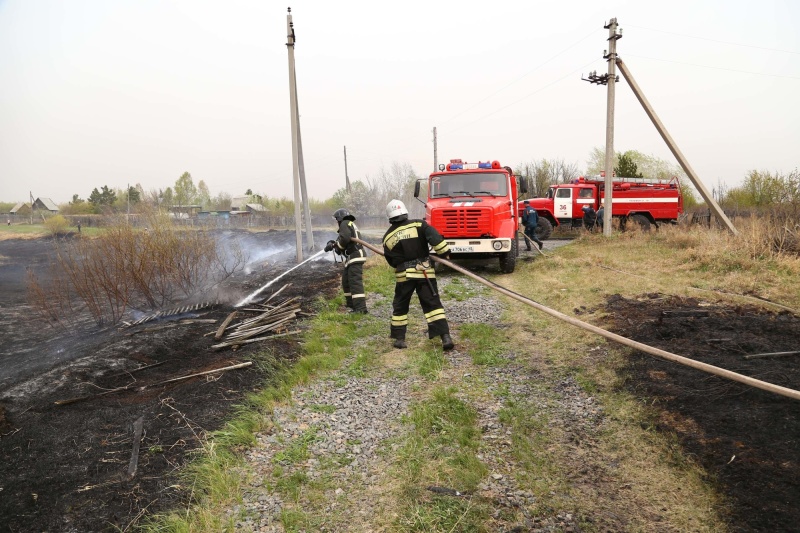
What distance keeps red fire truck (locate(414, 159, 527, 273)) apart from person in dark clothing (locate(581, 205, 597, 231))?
8.99m

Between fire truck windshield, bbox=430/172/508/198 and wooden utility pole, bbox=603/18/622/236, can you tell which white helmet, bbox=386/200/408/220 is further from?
wooden utility pole, bbox=603/18/622/236

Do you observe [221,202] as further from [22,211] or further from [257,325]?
[257,325]

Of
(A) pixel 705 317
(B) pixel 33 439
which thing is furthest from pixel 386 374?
(A) pixel 705 317

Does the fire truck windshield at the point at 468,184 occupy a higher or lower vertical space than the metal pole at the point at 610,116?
lower

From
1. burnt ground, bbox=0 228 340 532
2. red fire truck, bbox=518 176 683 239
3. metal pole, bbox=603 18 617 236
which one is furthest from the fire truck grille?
red fire truck, bbox=518 176 683 239

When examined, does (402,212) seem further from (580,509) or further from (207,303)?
(207,303)

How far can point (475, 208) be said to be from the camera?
1073 cm

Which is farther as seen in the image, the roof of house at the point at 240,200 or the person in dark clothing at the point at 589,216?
the roof of house at the point at 240,200

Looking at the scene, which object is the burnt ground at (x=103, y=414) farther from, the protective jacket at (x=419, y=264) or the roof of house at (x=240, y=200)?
the roof of house at (x=240, y=200)

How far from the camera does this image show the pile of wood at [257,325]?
7.20 metres

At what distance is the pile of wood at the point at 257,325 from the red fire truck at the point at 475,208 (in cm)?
388

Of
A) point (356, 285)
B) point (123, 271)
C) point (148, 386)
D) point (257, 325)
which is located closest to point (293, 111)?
point (123, 271)

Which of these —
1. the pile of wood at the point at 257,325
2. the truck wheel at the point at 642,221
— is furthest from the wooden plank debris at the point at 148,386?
the truck wheel at the point at 642,221

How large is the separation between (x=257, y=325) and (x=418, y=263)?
3201 millimetres
